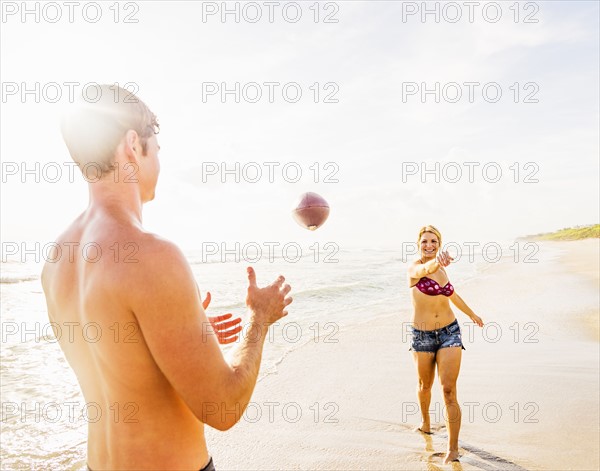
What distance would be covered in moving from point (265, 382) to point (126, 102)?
22.9ft

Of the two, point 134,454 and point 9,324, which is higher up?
point 134,454

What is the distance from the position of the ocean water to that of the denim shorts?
3748 mm

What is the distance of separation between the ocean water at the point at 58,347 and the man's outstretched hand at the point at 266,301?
0.75 metres

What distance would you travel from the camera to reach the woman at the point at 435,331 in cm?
516

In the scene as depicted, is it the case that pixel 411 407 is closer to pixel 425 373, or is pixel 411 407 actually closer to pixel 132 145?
pixel 425 373

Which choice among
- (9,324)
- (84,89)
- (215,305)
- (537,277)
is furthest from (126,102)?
(537,277)

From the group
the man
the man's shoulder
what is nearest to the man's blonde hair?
the man

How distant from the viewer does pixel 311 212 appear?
252 inches

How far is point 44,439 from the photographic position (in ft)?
19.3

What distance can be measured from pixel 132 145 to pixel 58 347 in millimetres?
9916

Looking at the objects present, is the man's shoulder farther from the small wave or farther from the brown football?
the small wave

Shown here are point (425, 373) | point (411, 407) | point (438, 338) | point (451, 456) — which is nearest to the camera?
point (451, 456)

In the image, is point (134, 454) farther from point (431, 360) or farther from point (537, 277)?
point (537, 277)

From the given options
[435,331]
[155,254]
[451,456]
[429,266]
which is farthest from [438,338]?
[155,254]
